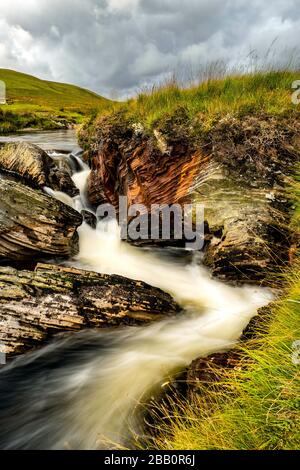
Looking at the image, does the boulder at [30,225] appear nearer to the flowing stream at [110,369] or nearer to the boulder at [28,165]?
the flowing stream at [110,369]

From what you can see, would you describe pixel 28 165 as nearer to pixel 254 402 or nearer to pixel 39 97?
pixel 254 402

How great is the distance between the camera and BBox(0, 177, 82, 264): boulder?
22.9ft

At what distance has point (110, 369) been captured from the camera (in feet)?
16.9

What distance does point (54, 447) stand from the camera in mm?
3900

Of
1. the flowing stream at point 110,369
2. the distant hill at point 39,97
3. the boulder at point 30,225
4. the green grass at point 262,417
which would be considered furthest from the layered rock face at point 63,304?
the distant hill at point 39,97

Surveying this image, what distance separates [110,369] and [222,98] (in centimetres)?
696

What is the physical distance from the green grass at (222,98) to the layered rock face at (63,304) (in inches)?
184

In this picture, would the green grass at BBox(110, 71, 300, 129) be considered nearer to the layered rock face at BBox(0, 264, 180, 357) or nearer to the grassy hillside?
the grassy hillside

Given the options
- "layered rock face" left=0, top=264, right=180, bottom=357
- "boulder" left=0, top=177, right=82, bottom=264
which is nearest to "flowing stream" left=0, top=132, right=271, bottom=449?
"layered rock face" left=0, top=264, right=180, bottom=357

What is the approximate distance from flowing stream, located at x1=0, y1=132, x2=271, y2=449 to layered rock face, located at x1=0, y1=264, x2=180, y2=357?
21cm

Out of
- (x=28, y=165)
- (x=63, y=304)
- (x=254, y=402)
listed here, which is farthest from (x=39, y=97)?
(x=254, y=402)

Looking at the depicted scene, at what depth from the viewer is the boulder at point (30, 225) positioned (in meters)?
6.98

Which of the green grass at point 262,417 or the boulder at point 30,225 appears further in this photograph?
the boulder at point 30,225

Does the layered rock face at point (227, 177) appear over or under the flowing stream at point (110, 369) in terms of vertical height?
over
